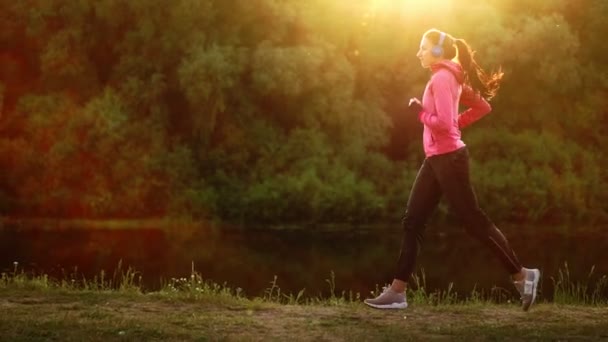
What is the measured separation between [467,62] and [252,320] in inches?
90.4

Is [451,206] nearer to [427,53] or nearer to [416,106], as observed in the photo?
[416,106]

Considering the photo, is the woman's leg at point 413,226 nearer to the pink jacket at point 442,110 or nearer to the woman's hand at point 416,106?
the pink jacket at point 442,110

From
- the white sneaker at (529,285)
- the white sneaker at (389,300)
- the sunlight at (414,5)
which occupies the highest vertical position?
the sunlight at (414,5)

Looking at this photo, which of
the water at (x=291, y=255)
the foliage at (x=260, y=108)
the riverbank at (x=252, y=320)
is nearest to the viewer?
the riverbank at (x=252, y=320)

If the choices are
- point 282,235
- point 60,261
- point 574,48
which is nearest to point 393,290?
point 60,261

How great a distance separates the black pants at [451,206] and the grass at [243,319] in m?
0.41

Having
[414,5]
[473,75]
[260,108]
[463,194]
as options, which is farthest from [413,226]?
[414,5]

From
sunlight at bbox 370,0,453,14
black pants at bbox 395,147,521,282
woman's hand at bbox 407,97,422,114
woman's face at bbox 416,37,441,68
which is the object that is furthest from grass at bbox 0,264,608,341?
sunlight at bbox 370,0,453,14

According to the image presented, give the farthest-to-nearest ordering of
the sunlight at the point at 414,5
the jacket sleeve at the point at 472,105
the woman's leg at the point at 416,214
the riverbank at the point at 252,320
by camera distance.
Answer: the sunlight at the point at 414,5 → the jacket sleeve at the point at 472,105 → the woman's leg at the point at 416,214 → the riverbank at the point at 252,320

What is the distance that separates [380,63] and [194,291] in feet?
65.9

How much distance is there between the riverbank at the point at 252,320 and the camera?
475cm

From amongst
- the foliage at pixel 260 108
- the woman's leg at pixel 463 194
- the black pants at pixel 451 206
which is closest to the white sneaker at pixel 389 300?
the black pants at pixel 451 206

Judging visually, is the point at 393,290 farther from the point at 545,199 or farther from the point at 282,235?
the point at 545,199

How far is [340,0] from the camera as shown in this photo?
83.7 ft
